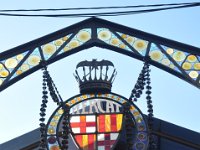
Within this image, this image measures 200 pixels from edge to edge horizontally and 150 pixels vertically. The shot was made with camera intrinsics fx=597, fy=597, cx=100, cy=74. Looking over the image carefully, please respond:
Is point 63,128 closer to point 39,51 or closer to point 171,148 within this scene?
point 39,51

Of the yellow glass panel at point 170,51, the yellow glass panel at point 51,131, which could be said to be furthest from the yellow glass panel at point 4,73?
the yellow glass panel at point 170,51

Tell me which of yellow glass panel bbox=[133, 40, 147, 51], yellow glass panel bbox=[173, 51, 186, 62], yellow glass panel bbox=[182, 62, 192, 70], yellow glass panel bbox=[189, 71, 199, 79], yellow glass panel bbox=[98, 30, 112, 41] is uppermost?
yellow glass panel bbox=[98, 30, 112, 41]

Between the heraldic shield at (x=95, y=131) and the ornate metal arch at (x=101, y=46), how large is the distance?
1.24 metres

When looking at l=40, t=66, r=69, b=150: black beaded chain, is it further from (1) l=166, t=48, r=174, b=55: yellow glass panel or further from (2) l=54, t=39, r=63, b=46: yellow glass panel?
(1) l=166, t=48, r=174, b=55: yellow glass panel

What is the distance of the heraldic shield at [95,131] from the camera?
10906 mm

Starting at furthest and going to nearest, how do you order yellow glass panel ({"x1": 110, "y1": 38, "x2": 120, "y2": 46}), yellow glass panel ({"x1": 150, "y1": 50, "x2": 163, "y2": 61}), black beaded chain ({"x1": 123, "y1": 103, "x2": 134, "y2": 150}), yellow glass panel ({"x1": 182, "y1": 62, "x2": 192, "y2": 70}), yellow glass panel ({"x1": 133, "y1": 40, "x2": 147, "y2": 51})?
yellow glass panel ({"x1": 110, "y1": 38, "x2": 120, "y2": 46}) < yellow glass panel ({"x1": 133, "y1": 40, "x2": 147, "y2": 51}) < yellow glass panel ({"x1": 150, "y1": 50, "x2": 163, "y2": 61}) < yellow glass panel ({"x1": 182, "y1": 62, "x2": 192, "y2": 70}) < black beaded chain ({"x1": 123, "y1": 103, "x2": 134, "y2": 150})

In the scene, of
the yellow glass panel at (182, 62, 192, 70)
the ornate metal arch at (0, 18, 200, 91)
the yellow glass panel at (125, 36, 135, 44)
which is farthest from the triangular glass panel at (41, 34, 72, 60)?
the yellow glass panel at (182, 62, 192, 70)

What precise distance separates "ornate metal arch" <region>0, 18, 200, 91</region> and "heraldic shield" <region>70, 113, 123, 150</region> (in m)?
1.24

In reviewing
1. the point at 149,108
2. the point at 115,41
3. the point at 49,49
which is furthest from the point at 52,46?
the point at 149,108

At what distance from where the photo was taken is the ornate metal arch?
10.5 metres

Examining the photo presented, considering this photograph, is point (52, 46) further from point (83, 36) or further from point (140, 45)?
point (140, 45)

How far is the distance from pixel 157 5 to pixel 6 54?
2.94 metres

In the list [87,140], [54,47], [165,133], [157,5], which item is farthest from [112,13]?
[165,133]

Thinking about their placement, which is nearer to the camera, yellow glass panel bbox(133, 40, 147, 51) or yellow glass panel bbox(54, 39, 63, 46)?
yellow glass panel bbox(133, 40, 147, 51)
